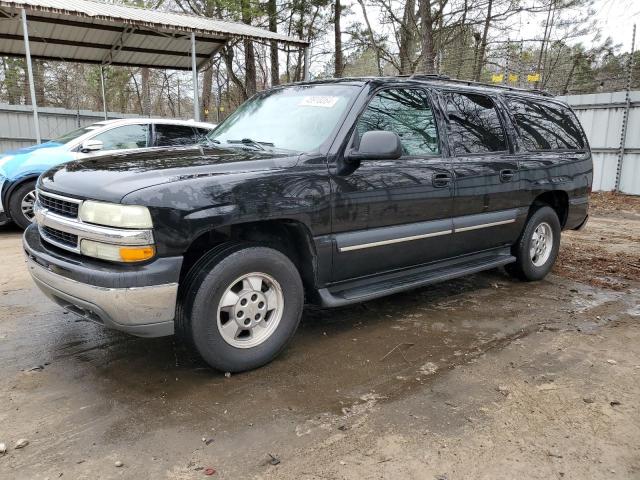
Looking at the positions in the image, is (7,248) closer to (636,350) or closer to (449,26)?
(636,350)

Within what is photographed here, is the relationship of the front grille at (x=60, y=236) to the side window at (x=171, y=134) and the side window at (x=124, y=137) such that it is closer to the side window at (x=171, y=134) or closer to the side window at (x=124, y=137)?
the side window at (x=124, y=137)

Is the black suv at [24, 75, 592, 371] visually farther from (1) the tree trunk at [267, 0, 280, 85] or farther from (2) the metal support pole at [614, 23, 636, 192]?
(1) the tree trunk at [267, 0, 280, 85]

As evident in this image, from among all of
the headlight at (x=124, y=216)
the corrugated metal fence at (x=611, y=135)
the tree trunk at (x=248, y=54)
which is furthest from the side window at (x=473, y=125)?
the tree trunk at (x=248, y=54)

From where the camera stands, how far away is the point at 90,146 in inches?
277

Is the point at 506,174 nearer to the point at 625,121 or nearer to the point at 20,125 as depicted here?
the point at 625,121

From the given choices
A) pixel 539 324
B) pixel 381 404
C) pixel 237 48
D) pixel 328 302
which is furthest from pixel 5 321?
pixel 237 48

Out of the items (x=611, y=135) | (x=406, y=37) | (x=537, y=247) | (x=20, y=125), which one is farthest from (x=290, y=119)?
(x=406, y=37)

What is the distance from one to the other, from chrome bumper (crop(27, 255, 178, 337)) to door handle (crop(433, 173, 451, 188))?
7.48ft

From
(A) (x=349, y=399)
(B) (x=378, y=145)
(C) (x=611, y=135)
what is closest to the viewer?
(A) (x=349, y=399)

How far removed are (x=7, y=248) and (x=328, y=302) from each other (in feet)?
16.9

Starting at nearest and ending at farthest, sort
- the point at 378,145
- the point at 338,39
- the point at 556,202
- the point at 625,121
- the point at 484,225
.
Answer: the point at 378,145 < the point at 484,225 < the point at 556,202 < the point at 625,121 < the point at 338,39

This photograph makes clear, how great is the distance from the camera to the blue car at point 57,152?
717 centimetres

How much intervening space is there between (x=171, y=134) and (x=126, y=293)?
19.1 feet

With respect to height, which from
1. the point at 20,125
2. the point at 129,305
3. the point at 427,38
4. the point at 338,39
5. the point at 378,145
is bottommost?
the point at 129,305
